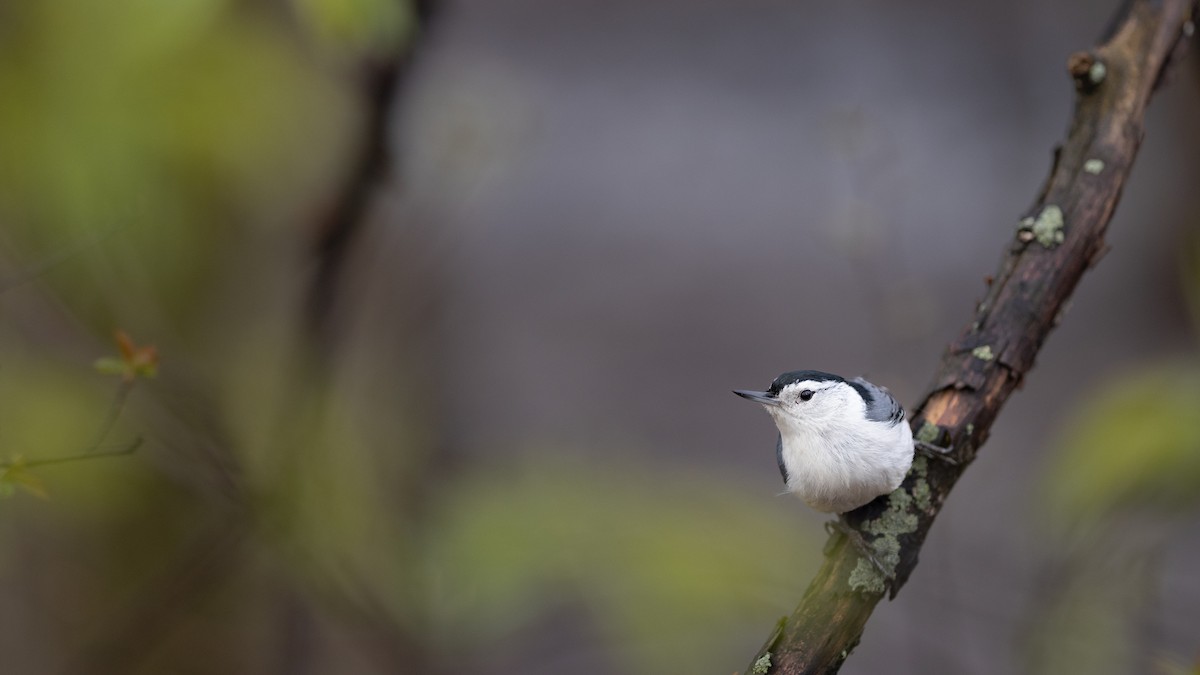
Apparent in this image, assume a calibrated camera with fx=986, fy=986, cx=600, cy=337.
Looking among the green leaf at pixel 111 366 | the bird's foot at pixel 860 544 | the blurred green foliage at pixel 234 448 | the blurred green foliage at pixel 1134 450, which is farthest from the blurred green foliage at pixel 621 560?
the green leaf at pixel 111 366

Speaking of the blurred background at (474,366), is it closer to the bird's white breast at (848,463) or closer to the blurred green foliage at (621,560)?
the blurred green foliage at (621,560)

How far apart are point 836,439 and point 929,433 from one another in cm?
14

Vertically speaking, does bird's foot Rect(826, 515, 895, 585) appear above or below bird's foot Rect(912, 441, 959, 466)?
below

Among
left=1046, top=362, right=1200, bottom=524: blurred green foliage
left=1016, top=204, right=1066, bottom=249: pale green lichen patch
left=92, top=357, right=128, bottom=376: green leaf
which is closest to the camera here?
left=92, top=357, right=128, bottom=376: green leaf

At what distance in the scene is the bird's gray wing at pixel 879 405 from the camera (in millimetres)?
862

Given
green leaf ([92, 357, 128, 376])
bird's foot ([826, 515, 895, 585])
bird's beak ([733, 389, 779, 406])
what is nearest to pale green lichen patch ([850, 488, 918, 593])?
bird's foot ([826, 515, 895, 585])

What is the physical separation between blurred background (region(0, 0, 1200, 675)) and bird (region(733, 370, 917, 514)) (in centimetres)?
23

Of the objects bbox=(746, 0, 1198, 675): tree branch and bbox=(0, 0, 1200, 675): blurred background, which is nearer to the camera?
bbox=(746, 0, 1198, 675): tree branch

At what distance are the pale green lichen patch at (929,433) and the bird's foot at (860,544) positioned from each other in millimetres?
111

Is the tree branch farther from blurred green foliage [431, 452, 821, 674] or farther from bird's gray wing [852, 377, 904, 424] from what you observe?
blurred green foliage [431, 452, 821, 674]

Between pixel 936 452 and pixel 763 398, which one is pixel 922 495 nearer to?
pixel 936 452

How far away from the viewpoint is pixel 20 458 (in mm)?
632

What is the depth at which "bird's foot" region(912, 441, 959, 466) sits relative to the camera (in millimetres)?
904

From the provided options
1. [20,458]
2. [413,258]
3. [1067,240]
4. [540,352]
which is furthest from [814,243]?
[20,458]
